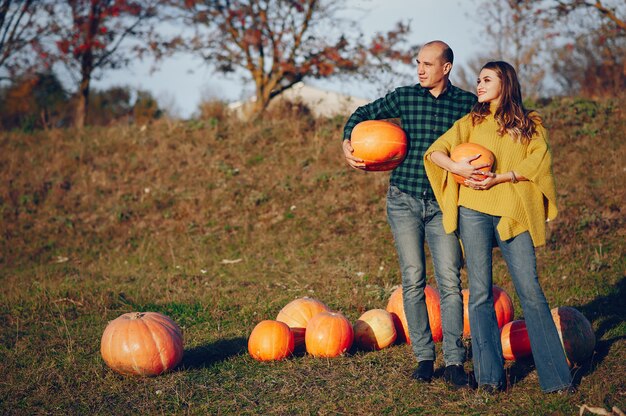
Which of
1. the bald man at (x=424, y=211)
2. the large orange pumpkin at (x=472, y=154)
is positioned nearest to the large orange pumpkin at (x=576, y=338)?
the bald man at (x=424, y=211)

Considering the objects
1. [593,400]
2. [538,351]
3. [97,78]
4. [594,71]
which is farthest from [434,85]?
[594,71]

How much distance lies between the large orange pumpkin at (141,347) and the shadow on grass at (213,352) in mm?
228

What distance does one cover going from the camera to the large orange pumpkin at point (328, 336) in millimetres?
5258

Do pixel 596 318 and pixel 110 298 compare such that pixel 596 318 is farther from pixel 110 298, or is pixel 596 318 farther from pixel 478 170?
pixel 110 298

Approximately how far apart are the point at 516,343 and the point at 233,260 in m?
5.69

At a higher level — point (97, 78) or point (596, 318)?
point (97, 78)

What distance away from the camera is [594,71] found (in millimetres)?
18688

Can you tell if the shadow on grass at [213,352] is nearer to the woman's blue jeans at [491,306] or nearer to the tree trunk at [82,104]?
the woman's blue jeans at [491,306]

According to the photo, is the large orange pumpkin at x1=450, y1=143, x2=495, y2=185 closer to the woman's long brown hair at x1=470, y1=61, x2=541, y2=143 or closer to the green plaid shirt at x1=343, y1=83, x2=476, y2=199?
the woman's long brown hair at x1=470, y1=61, x2=541, y2=143

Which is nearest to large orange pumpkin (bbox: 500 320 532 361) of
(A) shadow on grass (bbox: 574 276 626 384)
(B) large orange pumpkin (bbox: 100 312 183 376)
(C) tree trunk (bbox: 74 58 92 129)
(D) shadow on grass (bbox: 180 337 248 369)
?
(A) shadow on grass (bbox: 574 276 626 384)

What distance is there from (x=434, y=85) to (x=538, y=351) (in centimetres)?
191

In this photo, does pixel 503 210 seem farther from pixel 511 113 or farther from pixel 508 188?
pixel 511 113

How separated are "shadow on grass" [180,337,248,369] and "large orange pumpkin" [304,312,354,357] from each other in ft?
2.23

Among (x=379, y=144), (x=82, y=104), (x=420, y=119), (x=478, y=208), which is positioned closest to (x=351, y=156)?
(x=379, y=144)
